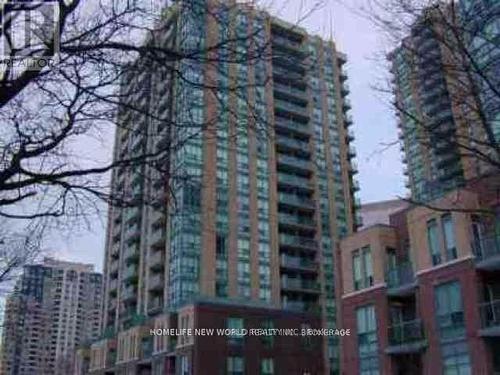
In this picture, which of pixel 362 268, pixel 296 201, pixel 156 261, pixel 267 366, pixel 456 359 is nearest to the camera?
pixel 456 359

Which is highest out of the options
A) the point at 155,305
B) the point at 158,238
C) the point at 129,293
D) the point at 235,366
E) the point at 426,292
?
the point at 158,238

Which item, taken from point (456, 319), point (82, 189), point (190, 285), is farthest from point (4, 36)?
point (190, 285)

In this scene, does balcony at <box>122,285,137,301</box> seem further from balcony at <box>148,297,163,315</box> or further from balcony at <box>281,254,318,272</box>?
balcony at <box>281,254,318,272</box>

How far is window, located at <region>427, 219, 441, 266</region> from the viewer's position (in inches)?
1152

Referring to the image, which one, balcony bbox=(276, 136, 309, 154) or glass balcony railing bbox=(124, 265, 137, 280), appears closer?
balcony bbox=(276, 136, 309, 154)

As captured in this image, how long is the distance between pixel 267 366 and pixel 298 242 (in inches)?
649

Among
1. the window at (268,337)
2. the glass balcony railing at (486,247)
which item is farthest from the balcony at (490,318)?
the window at (268,337)

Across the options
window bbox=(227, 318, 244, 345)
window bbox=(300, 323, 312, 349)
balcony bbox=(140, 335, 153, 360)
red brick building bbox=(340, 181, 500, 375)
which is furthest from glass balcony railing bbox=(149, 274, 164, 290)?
red brick building bbox=(340, 181, 500, 375)

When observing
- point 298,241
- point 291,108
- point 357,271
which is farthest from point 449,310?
point 291,108

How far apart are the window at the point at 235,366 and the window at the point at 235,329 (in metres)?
1.33

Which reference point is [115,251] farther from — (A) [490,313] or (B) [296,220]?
(A) [490,313]

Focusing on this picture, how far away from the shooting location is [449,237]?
2884 cm

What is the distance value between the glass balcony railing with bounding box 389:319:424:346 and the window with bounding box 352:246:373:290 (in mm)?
2858

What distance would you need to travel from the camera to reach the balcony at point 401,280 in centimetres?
3044
